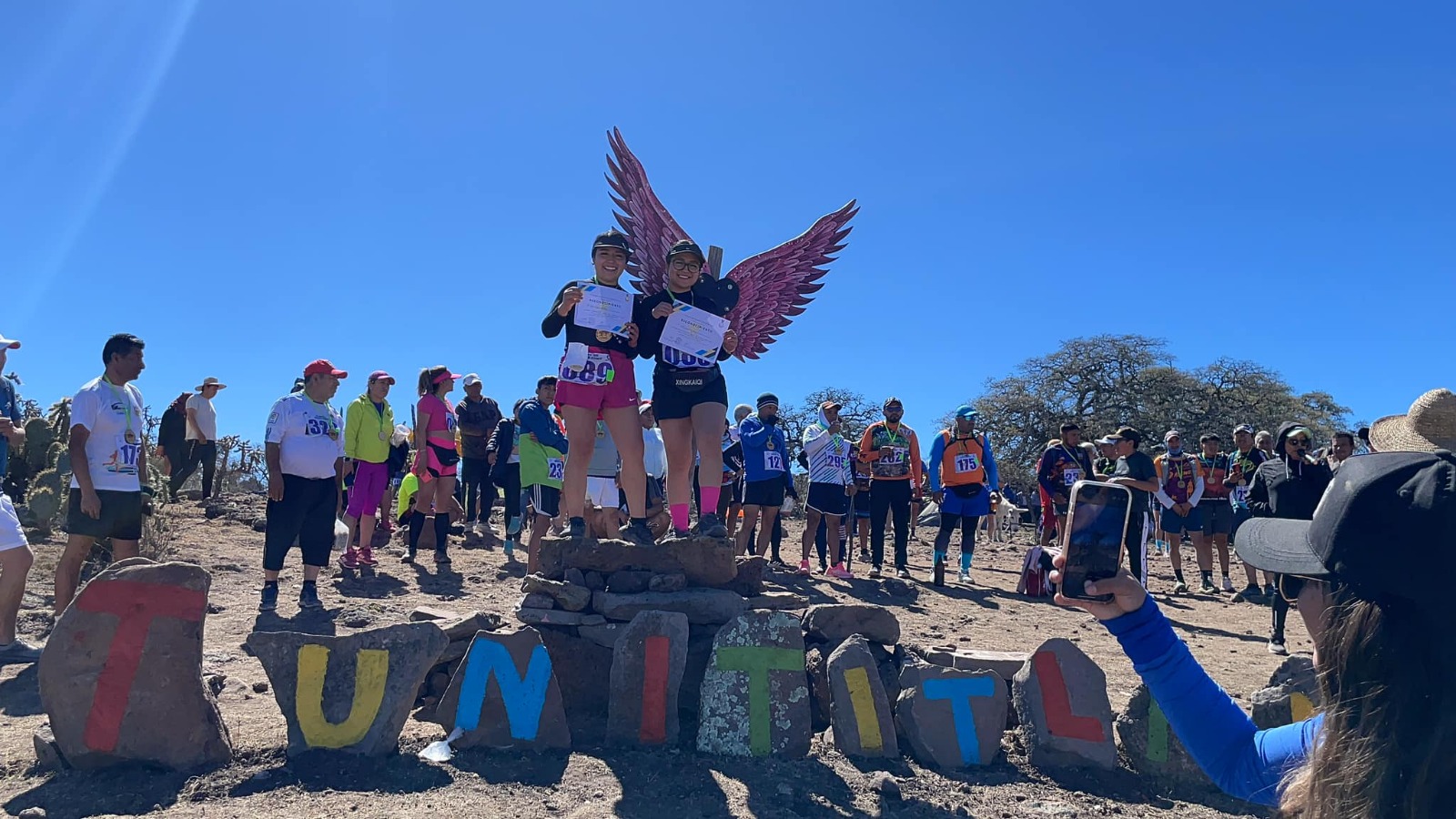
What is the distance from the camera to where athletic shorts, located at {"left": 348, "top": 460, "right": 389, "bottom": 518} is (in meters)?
7.53

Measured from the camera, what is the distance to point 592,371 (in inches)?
188

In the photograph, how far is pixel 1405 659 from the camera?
1.08 metres

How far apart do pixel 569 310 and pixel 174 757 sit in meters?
2.75

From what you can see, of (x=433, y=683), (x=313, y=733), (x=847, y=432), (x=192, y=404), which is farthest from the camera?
(x=847, y=432)

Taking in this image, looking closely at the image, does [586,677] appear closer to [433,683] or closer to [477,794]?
[433,683]

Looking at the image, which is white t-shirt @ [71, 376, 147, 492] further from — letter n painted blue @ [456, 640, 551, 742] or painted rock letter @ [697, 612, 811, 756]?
painted rock letter @ [697, 612, 811, 756]

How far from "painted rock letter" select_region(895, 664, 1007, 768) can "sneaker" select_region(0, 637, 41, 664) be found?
498 centimetres

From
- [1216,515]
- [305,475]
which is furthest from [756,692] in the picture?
[1216,515]

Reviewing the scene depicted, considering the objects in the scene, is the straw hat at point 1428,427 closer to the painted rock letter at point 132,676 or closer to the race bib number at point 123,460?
the painted rock letter at point 132,676

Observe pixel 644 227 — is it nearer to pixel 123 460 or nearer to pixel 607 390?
pixel 607 390

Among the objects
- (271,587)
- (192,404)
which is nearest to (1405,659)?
(271,587)

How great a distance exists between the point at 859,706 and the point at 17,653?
4847 millimetres

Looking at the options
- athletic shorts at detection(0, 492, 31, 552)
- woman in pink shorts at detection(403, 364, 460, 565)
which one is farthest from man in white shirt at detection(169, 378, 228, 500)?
athletic shorts at detection(0, 492, 31, 552)

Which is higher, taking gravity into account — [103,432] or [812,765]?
[103,432]
